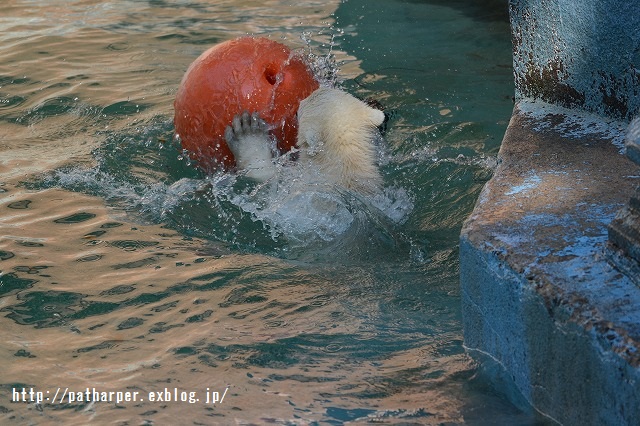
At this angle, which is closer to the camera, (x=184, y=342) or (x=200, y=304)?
(x=184, y=342)

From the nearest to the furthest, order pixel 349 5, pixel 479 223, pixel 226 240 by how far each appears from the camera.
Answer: pixel 479 223, pixel 226 240, pixel 349 5

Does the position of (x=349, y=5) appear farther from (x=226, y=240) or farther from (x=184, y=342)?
(x=184, y=342)

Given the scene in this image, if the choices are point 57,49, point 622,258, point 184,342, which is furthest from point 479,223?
point 57,49

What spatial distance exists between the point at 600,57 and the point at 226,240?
6.33 feet

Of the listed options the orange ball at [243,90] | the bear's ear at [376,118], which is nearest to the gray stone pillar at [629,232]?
the bear's ear at [376,118]

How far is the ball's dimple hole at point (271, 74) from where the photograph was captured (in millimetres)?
4555

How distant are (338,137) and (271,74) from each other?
0.53m

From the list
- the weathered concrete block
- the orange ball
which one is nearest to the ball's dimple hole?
the orange ball

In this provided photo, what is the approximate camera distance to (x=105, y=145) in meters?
5.82

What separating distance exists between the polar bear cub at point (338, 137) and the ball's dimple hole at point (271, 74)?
201 millimetres

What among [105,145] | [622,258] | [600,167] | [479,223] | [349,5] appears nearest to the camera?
[622,258]

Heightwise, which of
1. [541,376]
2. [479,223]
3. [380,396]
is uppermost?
[479,223]

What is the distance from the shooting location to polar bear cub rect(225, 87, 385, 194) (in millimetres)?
4316

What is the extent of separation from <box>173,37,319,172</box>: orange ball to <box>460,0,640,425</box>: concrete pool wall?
43.6 inches
